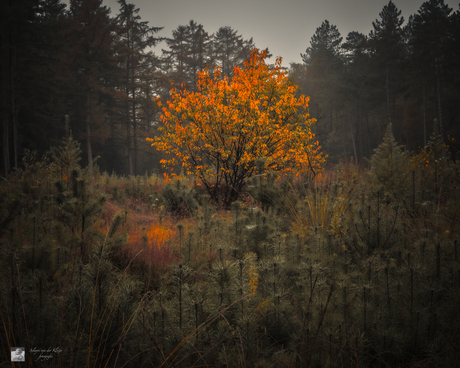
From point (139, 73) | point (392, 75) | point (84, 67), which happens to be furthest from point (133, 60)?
point (392, 75)

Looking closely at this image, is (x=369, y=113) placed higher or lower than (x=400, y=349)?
higher

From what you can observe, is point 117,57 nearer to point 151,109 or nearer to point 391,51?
point 151,109

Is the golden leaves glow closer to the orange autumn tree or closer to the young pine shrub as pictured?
the orange autumn tree

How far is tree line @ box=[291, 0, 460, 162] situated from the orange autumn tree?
8956mm

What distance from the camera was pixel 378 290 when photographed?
174 centimetres

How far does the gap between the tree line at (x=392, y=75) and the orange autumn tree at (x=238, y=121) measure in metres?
8.96

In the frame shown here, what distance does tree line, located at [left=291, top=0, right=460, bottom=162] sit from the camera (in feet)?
64.5

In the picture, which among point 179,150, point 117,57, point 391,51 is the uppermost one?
point 391,51

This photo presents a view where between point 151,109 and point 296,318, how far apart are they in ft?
82.4

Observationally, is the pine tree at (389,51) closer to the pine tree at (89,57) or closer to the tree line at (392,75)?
the tree line at (392,75)

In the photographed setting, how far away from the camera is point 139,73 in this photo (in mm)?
23219

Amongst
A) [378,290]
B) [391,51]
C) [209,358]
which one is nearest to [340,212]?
[378,290]

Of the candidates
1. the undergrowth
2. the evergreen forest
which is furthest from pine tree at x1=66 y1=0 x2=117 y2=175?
the undergrowth

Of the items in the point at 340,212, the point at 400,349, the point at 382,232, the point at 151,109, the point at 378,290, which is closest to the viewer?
the point at 400,349
